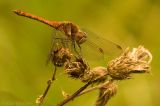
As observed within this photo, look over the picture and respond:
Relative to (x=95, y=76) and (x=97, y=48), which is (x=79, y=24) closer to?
(x=97, y=48)

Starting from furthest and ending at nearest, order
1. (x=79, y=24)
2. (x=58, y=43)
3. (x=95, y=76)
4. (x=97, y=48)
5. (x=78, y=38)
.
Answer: (x=79, y=24) < (x=97, y=48) < (x=78, y=38) < (x=58, y=43) < (x=95, y=76)

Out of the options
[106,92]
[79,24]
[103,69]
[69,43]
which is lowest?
[106,92]

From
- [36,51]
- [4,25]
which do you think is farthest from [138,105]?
[4,25]

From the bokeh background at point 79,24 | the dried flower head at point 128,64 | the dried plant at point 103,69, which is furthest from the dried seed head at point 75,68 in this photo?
the bokeh background at point 79,24

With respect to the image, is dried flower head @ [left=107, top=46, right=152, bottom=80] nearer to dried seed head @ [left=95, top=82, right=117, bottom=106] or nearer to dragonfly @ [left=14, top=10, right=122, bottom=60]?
dried seed head @ [left=95, top=82, right=117, bottom=106]

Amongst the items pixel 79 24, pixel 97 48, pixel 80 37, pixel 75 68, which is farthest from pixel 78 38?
pixel 79 24

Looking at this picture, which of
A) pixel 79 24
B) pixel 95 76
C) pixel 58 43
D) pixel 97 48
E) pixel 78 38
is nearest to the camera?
pixel 95 76

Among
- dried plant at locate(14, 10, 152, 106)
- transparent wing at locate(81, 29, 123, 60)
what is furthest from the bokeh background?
dried plant at locate(14, 10, 152, 106)

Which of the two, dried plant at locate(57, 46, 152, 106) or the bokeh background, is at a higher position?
the bokeh background

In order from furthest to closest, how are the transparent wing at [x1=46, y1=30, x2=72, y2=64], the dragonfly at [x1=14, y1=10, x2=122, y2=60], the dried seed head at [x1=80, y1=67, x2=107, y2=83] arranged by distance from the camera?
the dragonfly at [x1=14, y1=10, x2=122, y2=60] < the transparent wing at [x1=46, y1=30, x2=72, y2=64] < the dried seed head at [x1=80, y1=67, x2=107, y2=83]
